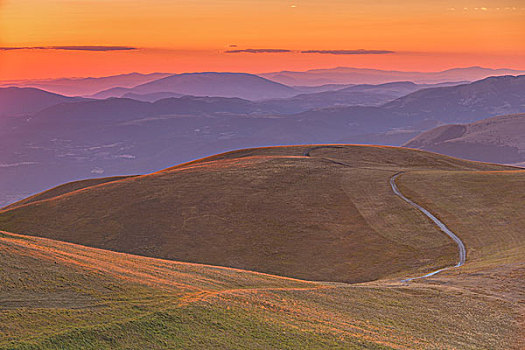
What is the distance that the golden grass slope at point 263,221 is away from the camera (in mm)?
63844

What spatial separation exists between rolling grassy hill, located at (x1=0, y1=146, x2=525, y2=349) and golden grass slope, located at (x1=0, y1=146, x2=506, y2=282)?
1.03 ft

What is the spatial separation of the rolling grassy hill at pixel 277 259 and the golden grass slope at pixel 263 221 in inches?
12.4

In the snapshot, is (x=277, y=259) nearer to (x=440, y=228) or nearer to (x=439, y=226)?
(x=440, y=228)

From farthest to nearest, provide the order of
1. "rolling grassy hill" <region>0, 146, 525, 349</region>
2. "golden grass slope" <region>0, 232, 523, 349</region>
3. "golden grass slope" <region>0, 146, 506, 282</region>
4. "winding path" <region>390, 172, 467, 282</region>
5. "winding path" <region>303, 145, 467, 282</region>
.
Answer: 1. "golden grass slope" <region>0, 146, 506, 282</region>
2. "winding path" <region>390, 172, 467, 282</region>
3. "winding path" <region>303, 145, 467, 282</region>
4. "rolling grassy hill" <region>0, 146, 525, 349</region>
5. "golden grass slope" <region>0, 232, 523, 349</region>

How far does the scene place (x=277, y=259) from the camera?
65.9m

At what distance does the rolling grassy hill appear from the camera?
28016 mm

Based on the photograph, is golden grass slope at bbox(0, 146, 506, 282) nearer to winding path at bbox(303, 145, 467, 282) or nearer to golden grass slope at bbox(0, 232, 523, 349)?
winding path at bbox(303, 145, 467, 282)

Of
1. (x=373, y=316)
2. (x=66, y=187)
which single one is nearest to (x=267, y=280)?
(x=373, y=316)

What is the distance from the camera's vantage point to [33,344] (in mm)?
23422

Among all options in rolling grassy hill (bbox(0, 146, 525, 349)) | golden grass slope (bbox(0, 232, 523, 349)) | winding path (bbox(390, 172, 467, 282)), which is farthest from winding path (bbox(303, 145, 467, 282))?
golden grass slope (bbox(0, 232, 523, 349))

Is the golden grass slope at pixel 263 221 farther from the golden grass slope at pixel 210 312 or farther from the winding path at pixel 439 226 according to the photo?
the golden grass slope at pixel 210 312

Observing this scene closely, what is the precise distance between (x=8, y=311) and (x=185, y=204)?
59.4 m

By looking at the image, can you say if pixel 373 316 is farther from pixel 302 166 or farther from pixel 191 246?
pixel 302 166

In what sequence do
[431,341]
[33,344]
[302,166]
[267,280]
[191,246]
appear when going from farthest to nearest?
[302,166] → [191,246] → [267,280] → [431,341] → [33,344]
